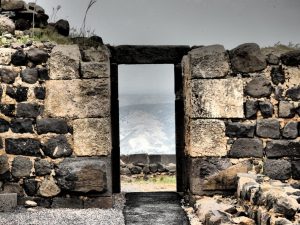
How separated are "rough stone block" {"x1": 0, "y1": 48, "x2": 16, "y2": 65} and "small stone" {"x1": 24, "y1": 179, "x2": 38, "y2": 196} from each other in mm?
1543

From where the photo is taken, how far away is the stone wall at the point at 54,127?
6.56 metres

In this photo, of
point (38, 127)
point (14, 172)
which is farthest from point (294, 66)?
point (14, 172)

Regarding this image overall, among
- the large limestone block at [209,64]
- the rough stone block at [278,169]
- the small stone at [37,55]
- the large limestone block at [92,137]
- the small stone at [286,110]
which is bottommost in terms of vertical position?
the rough stone block at [278,169]

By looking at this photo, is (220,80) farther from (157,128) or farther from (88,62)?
(157,128)

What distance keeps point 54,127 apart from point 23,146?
0.47m

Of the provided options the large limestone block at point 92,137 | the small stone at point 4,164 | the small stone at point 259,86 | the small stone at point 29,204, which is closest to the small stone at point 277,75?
the small stone at point 259,86

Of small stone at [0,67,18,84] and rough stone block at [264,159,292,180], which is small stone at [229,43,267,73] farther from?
small stone at [0,67,18,84]

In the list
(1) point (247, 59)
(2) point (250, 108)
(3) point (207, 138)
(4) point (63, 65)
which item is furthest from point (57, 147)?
(1) point (247, 59)

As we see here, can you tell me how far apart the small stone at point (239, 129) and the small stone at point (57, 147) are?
2.08m

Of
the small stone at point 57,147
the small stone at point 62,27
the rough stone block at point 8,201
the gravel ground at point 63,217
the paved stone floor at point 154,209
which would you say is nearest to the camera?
the gravel ground at point 63,217

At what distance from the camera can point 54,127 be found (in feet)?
21.5

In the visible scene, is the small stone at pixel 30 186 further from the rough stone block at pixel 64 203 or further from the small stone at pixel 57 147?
the small stone at pixel 57 147

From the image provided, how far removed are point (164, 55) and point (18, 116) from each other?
239cm

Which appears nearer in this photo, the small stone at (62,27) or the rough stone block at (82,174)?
the rough stone block at (82,174)
